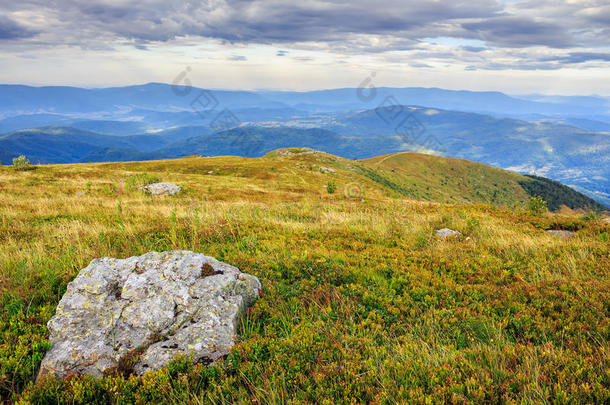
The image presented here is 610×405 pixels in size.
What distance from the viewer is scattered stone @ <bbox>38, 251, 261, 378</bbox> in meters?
4.72

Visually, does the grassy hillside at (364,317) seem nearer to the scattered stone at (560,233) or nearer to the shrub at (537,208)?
the scattered stone at (560,233)

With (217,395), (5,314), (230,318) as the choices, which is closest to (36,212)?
(5,314)

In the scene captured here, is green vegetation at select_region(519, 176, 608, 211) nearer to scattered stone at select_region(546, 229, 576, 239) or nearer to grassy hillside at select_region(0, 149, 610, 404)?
scattered stone at select_region(546, 229, 576, 239)

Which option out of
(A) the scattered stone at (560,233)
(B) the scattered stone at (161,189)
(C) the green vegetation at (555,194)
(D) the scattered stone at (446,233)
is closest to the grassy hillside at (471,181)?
(C) the green vegetation at (555,194)

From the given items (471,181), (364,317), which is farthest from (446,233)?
(471,181)

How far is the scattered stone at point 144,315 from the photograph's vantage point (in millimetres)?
4723

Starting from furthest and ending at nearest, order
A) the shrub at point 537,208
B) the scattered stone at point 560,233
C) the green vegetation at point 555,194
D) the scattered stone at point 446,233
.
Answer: the green vegetation at point 555,194 → the shrub at point 537,208 → the scattered stone at point 560,233 → the scattered stone at point 446,233

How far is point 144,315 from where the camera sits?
5344 mm

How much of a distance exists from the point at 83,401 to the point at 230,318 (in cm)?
229

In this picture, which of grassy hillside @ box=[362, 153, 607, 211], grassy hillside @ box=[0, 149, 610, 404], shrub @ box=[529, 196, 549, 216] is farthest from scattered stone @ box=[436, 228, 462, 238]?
grassy hillside @ box=[362, 153, 607, 211]

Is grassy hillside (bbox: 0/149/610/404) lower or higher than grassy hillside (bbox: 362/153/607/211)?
higher

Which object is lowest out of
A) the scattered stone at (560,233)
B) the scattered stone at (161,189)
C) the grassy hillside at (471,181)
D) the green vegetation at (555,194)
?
the green vegetation at (555,194)

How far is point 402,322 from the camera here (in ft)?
19.3

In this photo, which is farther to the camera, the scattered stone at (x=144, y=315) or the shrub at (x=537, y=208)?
the shrub at (x=537, y=208)
